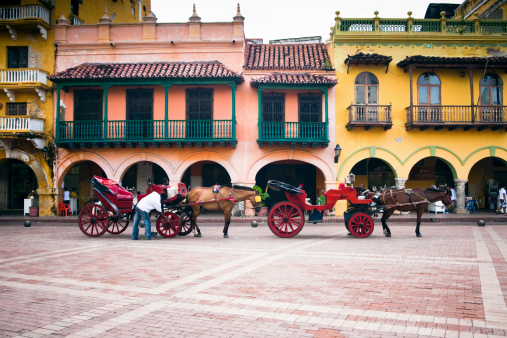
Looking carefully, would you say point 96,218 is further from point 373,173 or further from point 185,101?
point 373,173

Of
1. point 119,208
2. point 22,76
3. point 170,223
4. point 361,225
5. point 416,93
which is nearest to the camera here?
point 361,225

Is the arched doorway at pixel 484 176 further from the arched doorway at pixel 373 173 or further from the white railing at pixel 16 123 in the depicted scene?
the white railing at pixel 16 123

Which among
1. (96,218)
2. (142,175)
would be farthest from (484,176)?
(96,218)

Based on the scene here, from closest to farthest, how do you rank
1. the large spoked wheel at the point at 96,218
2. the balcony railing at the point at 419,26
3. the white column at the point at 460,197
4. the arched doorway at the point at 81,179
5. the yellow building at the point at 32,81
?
the large spoked wheel at the point at 96,218 < the white column at the point at 460,197 < the yellow building at the point at 32,81 < the balcony railing at the point at 419,26 < the arched doorway at the point at 81,179

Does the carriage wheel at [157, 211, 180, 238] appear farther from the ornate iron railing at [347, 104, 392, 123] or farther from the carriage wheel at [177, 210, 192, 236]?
the ornate iron railing at [347, 104, 392, 123]

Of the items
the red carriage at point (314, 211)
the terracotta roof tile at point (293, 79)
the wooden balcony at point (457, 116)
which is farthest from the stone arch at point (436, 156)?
the red carriage at point (314, 211)

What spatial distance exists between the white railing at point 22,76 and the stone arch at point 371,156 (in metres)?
16.0

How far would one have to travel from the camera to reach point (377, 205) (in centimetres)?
1342

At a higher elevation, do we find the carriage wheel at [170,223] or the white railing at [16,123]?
the white railing at [16,123]

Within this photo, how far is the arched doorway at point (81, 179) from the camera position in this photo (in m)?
24.8

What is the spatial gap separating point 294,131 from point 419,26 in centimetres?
873

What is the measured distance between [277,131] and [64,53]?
475 inches

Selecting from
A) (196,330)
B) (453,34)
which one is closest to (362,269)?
(196,330)

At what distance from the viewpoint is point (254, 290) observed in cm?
656
